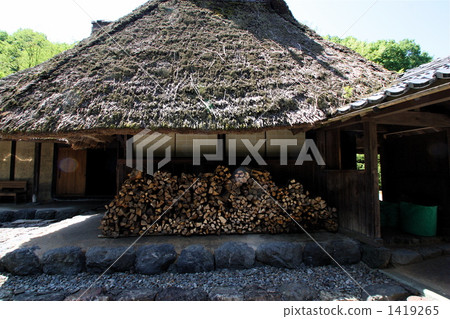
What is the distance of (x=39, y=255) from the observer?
3.06 meters

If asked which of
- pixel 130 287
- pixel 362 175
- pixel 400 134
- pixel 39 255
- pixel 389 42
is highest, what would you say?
pixel 389 42

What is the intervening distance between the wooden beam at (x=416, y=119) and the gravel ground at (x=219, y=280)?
7.11 ft

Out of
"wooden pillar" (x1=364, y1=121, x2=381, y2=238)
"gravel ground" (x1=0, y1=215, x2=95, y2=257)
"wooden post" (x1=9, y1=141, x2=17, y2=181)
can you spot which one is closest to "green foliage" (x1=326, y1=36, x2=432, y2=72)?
"wooden pillar" (x1=364, y1=121, x2=381, y2=238)

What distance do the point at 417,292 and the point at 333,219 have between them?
1505 mm

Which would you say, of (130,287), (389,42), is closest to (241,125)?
(130,287)

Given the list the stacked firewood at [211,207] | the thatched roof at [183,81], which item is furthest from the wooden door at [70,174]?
the stacked firewood at [211,207]

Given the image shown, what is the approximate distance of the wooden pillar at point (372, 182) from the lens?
10.0 feet

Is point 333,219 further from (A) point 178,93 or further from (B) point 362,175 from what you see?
(A) point 178,93

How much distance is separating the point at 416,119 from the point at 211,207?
353 centimetres

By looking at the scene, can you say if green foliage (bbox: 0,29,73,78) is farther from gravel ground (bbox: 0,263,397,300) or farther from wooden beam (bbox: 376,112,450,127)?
wooden beam (bbox: 376,112,450,127)

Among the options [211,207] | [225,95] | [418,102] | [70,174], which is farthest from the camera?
[70,174]

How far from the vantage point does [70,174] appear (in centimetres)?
758

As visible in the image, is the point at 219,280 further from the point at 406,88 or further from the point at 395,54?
the point at 395,54

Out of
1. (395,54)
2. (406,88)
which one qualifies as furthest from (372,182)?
(395,54)
